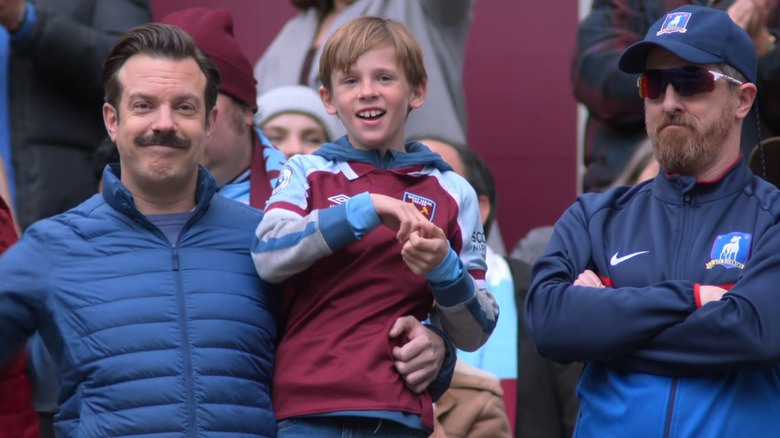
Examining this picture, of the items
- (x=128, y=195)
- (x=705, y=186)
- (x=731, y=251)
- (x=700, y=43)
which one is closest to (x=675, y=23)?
(x=700, y=43)

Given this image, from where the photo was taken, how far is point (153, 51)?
11.1ft

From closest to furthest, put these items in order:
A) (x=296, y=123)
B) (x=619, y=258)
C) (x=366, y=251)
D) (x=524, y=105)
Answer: (x=366, y=251) < (x=619, y=258) < (x=296, y=123) < (x=524, y=105)

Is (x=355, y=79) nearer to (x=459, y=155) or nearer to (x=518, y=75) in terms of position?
(x=459, y=155)

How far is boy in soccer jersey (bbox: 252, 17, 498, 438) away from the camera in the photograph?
3.12 meters

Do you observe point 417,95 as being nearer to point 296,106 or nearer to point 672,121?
point 672,121

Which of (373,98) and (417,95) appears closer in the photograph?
(373,98)

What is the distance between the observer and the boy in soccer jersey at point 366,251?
123 inches

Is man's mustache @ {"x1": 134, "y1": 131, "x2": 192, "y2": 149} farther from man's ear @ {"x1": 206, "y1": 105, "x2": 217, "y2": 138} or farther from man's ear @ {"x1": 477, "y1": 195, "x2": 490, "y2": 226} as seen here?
man's ear @ {"x1": 477, "y1": 195, "x2": 490, "y2": 226}

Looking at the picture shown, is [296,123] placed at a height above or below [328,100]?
below

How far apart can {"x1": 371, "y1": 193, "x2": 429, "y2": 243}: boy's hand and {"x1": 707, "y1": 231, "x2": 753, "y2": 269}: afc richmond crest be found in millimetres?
806

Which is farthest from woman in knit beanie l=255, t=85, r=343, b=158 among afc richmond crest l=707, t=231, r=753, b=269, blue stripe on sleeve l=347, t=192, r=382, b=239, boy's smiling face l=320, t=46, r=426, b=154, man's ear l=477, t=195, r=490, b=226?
afc richmond crest l=707, t=231, r=753, b=269

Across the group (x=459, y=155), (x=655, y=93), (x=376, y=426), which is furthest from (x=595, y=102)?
(x=376, y=426)

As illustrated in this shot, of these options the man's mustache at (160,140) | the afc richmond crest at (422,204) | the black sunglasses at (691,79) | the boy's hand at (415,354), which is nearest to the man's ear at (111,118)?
the man's mustache at (160,140)

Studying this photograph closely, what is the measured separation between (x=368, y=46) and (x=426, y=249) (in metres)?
0.69
